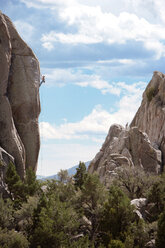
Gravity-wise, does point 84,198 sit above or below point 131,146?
below

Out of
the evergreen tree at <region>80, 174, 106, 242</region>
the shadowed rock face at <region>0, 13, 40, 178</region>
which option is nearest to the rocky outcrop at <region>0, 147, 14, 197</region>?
the shadowed rock face at <region>0, 13, 40, 178</region>

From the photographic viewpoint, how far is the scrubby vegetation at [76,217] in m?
58.2

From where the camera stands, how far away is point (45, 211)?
6078 centimetres

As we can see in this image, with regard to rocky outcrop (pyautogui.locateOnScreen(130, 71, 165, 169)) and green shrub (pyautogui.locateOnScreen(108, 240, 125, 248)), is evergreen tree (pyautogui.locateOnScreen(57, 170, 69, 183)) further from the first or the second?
green shrub (pyautogui.locateOnScreen(108, 240, 125, 248))

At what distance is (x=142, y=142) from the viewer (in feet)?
320

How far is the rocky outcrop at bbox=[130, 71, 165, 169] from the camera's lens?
363 feet

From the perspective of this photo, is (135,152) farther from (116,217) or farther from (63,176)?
(116,217)

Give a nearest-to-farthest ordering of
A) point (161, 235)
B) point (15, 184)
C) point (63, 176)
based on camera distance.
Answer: point (161, 235)
point (15, 184)
point (63, 176)

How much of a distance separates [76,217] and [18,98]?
30.4 m

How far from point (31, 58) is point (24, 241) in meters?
41.8

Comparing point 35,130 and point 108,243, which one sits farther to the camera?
point 35,130

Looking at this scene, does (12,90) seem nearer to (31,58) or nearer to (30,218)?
(31,58)

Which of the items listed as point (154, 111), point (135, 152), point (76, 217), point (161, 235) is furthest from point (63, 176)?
point (154, 111)

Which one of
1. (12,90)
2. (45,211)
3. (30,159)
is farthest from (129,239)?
(12,90)
